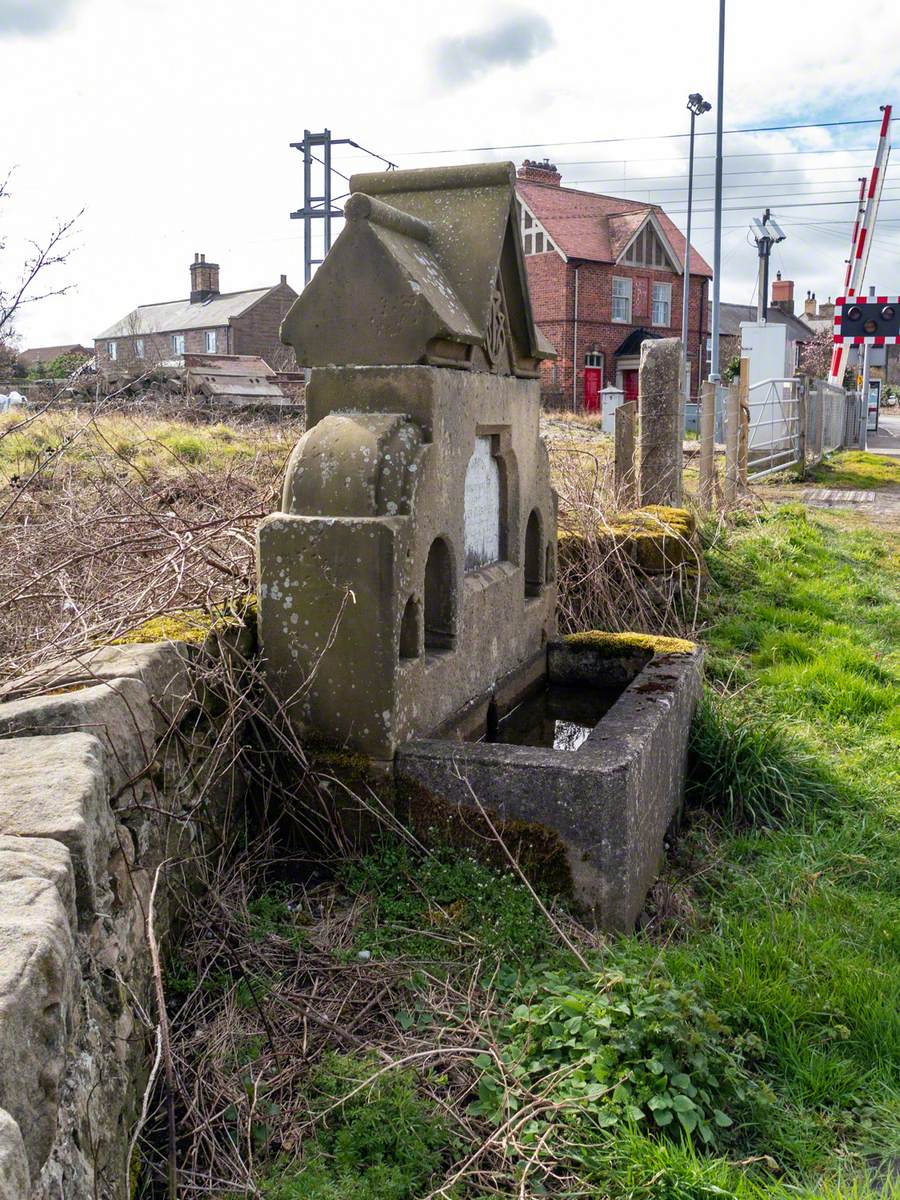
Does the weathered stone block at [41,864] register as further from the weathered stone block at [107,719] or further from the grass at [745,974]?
the grass at [745,974]

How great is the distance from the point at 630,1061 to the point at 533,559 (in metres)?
3.14

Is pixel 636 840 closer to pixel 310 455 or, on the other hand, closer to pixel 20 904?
pixel 310 455

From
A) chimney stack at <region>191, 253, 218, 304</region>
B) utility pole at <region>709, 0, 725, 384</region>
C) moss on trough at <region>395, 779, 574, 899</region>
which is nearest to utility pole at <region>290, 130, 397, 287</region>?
utility pole at <region>709, 0, 725, 384</region>

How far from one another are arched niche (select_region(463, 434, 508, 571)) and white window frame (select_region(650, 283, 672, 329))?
35.6 metres

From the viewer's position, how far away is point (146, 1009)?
270 centimetres

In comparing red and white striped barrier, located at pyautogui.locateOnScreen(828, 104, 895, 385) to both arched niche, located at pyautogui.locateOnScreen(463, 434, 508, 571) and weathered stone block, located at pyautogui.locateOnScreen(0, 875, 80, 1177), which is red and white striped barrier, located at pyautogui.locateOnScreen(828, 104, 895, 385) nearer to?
arched niche, located at pyautogui.locateOnScreen(463, 434, 508, 571)

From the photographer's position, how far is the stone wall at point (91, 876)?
166cm

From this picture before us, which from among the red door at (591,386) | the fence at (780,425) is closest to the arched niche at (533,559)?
the fence at (780,425)

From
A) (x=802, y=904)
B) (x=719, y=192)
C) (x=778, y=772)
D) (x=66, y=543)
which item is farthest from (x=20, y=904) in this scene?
(x=719, y=192)

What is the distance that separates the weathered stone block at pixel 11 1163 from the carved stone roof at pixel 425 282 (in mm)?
2954

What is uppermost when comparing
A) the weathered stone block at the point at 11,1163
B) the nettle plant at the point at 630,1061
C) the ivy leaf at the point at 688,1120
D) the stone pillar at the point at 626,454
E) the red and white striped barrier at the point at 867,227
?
the red and white striped barrier at the point at 867,227

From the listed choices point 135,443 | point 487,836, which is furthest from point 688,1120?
point 135,443

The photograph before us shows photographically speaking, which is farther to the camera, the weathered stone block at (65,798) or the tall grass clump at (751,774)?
the tall grass clump at (751,774)

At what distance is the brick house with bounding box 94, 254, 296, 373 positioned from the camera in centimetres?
4900
